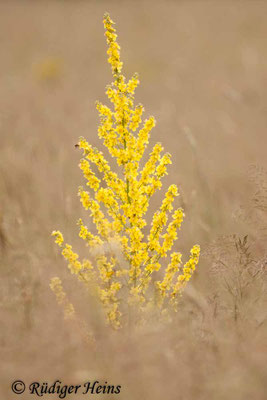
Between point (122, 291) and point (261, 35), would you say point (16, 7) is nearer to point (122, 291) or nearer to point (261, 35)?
point (261, 35)

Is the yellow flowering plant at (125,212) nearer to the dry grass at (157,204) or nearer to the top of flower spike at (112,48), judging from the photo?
the top of flower spike at (112,48)

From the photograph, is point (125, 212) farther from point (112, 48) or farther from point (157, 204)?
point (157, 204)

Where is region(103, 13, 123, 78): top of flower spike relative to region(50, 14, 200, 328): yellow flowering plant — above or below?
above

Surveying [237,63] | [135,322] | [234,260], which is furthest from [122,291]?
[237,63]

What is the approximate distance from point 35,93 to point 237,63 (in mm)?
7885

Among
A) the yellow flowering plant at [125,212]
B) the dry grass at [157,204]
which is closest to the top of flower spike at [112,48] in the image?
the yellow flowering plant at [125,212]

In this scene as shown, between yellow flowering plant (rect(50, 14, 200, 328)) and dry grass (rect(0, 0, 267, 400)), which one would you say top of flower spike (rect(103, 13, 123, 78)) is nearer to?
yellow flowering plant (rect(50, 14, 200, 328))

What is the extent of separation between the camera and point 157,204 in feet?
22.7

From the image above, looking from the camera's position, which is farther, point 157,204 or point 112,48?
point 157,204

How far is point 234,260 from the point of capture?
12.9ft

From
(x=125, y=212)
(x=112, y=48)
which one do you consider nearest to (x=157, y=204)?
(x=125, y=212)

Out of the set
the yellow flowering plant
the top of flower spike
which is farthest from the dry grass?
the top of flower spike

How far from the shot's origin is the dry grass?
312cm

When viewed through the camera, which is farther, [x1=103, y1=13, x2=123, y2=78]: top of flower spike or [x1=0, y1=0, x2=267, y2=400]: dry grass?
[x1=103, y1=13, x2=123, y2=78]: top of flower spike
